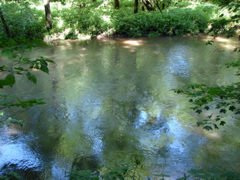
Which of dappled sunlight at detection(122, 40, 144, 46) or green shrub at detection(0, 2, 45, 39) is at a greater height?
green shrub at detection(0, 2, 45, 39)

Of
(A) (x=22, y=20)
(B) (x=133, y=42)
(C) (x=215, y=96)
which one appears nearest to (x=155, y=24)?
(B) (x=133, y=42)

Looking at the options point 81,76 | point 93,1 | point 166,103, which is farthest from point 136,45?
point 93,1

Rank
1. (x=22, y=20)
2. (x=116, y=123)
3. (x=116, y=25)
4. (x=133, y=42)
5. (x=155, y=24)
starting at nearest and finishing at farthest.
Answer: (x=116, y=123), (x=22, y=20), (x=133, y=42), (x=116, y=25), (x=155, y=24)

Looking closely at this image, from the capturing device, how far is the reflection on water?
3859mm

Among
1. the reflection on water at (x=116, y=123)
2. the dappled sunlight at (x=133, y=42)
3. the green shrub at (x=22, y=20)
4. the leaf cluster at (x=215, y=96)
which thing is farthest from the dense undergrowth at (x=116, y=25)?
the leaf cluster at (x=215, y=96)

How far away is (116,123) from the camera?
4.92 meters

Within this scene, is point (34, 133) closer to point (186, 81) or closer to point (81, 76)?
point (81, 76)

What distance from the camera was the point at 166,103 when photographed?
18.4 feet

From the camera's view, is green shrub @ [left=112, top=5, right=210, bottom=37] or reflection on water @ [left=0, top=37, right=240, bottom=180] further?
green shrub @ [left=112, top=5, right=210, bottom=37]

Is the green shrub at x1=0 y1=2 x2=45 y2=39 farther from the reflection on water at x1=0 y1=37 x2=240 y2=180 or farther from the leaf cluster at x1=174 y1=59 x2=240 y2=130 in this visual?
the leaf cluster at x1=174 y1=59 x2=240 y2=130

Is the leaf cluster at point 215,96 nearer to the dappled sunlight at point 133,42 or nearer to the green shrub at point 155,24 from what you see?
the dappled sunlight at point 133,42

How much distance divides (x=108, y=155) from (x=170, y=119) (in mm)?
1642

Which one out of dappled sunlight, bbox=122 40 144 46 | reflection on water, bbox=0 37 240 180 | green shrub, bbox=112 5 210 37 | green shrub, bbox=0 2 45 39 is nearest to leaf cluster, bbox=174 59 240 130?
reflection on water, bbox=0 37 240 180

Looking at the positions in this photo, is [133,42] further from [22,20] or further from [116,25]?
[22,20]
